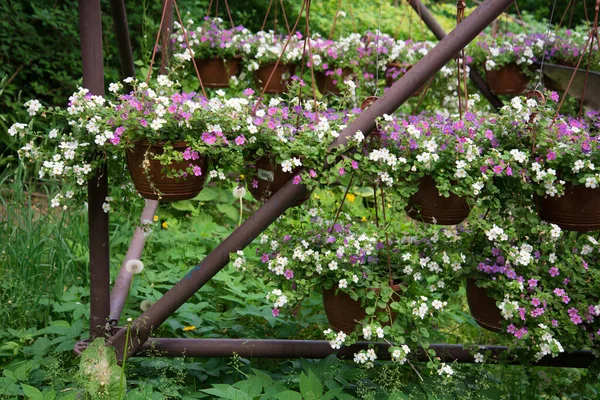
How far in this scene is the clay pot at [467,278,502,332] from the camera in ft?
7.99

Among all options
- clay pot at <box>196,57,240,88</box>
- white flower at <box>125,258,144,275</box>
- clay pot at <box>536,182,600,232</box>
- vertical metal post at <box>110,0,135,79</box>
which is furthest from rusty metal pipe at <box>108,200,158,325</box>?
clay pot at <box>536,182,600,232</box>

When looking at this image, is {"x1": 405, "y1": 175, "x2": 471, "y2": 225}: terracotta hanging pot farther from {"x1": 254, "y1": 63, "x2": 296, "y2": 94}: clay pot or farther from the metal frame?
{"x1": 254, "y1": 63, "x2": 296, "y2": 94}: clay pot

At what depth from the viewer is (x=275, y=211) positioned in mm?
2262

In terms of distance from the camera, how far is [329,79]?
14.0 ft

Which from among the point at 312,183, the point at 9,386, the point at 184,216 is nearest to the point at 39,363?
the point at 9,386

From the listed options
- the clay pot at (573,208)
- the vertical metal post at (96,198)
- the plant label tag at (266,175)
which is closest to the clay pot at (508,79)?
the clay pot at (573,208)

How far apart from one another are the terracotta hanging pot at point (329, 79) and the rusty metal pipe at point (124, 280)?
126 cm

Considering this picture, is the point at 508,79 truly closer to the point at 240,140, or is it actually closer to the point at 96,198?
the point at 240,140

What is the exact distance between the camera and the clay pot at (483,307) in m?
2.44

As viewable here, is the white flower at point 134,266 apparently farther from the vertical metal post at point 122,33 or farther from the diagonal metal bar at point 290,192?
the vertical metal post at point 122,33

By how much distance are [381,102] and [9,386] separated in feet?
4.70

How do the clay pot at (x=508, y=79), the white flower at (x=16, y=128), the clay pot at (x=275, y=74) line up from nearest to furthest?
the white flower at (x=16, y=128), the clay pot at (x=275, y=74), the clay pot at (x=508, y=79)

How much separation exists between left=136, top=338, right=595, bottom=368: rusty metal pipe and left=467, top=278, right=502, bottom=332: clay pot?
0.09m

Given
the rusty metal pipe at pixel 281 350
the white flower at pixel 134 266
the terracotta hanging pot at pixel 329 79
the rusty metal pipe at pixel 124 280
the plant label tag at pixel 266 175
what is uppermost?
the plant label tag at pixel 266 175
